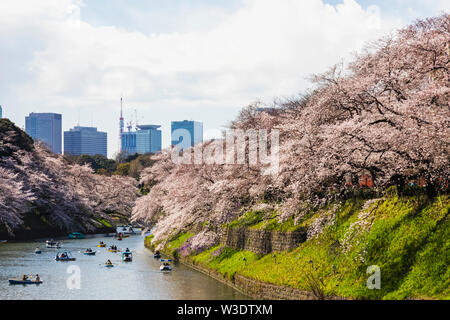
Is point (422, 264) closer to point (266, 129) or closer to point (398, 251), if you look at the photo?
point (398, 251)

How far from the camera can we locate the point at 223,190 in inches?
1759

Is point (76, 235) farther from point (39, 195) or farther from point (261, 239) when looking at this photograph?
point (261, 239)

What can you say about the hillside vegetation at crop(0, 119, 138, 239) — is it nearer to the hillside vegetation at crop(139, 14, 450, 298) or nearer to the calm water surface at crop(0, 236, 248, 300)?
the calm water surface at crop(0, 236, 248, 300)

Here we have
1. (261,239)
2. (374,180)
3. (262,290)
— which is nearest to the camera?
(374,180)

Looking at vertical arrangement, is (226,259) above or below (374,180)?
below

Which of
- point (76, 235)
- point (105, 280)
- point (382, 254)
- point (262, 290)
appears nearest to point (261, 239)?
point (262, 290)

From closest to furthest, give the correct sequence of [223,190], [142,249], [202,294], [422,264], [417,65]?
[422,264] → [417,65] → [202,294] → [223,190] → [142,249]

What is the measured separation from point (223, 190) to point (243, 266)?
835 centimetres

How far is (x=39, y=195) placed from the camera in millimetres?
77812

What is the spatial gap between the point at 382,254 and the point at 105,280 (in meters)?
22.3

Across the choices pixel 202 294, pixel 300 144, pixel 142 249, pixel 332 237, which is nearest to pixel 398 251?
pixel 332 237

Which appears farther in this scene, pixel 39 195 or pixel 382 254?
pixel 39 195

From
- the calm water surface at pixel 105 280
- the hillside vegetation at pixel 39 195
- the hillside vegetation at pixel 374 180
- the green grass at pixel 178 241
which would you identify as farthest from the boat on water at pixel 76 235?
the hillside vegetation at pixel 374 180

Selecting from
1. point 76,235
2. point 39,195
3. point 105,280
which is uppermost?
point 39,195
